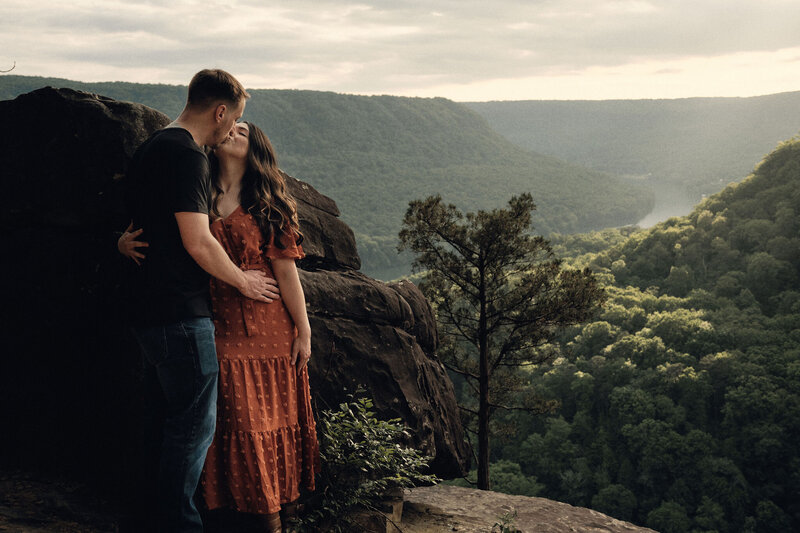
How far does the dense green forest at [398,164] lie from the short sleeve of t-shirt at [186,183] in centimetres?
8321

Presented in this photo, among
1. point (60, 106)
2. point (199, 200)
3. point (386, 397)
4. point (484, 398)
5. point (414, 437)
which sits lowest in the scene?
point (484, 398)

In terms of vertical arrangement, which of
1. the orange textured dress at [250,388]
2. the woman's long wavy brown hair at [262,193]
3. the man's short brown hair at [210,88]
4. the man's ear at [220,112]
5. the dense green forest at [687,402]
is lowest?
the dense green forest at [687,402]

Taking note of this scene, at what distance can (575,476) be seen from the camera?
37.2 metres

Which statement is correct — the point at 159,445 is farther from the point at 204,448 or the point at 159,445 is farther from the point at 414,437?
the point at 414,437

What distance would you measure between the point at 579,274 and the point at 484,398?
11.7 feet

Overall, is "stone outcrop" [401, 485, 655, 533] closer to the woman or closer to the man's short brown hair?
the woman

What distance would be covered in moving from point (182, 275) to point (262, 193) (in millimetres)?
632

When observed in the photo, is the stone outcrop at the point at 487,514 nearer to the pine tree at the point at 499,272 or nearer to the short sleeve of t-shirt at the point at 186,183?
the short sleeve of t-shirt at the point at 186,183

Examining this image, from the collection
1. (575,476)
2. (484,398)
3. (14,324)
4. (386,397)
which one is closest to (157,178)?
(14,324)

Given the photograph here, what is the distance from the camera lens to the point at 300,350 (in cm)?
330

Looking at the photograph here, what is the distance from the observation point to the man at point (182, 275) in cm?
264

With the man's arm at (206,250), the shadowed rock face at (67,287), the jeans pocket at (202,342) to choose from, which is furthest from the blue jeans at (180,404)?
the shadowed rock face at (67,287)

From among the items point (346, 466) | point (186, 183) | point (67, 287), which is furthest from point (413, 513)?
point (186, 183)

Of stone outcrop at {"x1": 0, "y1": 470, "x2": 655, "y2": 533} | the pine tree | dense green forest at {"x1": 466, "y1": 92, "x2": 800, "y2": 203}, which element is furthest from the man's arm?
dense green forest at {"x1": 466, "y1": 92, "x2": 800, "y2": 203}
